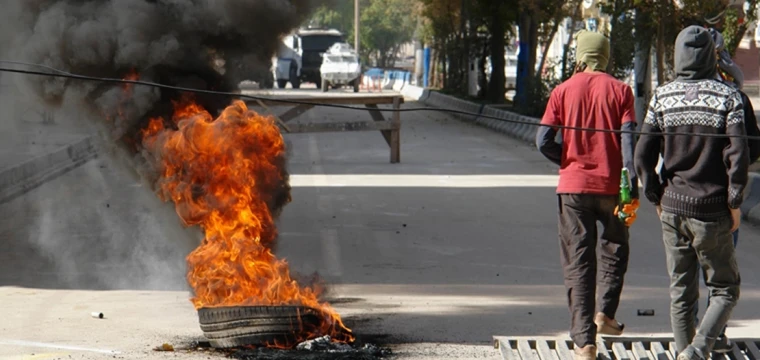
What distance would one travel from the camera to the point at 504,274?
902cm

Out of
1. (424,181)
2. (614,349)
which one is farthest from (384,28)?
(614,349)

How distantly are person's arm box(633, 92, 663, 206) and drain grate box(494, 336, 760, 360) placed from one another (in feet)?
2.75

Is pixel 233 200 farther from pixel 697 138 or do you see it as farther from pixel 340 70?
pixel 340 70

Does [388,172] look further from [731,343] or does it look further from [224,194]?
[731,343]

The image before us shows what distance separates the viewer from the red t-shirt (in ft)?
18.7

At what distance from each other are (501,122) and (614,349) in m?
21.8

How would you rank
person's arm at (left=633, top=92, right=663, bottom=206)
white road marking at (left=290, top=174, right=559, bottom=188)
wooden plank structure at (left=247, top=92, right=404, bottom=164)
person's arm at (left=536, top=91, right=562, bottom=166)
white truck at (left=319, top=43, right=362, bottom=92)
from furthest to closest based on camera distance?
white truck at (left=319, top=43, right=362, bottom=92) → wooden plank structure at (left=247, top=92, right=404, bottom=164) → white road marking at (left=290, top=174, right=559, bottom=188) → person's arm at (left=536, top=91, right=562, bottom=166) → person's arm at (left=633, top=92, right=663, bottom=206)

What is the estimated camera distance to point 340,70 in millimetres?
55438

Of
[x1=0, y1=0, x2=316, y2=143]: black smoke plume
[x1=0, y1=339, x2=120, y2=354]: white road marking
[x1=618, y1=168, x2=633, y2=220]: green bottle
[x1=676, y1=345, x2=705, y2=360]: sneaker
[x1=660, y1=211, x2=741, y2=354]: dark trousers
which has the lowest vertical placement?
[x1=0, y1=339, x2=120, y2=354]: white road marking

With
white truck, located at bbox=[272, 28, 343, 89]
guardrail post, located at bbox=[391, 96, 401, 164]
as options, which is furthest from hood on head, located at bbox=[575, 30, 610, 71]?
white truck, located at bbox=[272, 28, 343, 89]

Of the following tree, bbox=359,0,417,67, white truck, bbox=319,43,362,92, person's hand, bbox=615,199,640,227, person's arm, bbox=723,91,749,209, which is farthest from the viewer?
tree, bbox=359,0,417,67

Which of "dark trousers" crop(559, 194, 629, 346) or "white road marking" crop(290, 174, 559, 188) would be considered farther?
"white road marking" crop(290, 174, 559, 188)

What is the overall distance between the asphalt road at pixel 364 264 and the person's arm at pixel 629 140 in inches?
51.6

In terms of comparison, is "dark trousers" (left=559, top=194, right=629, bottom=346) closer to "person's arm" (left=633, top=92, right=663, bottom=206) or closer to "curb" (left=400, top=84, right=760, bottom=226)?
"person's arm" (left=633, top=92, right=663, bottom=206)
